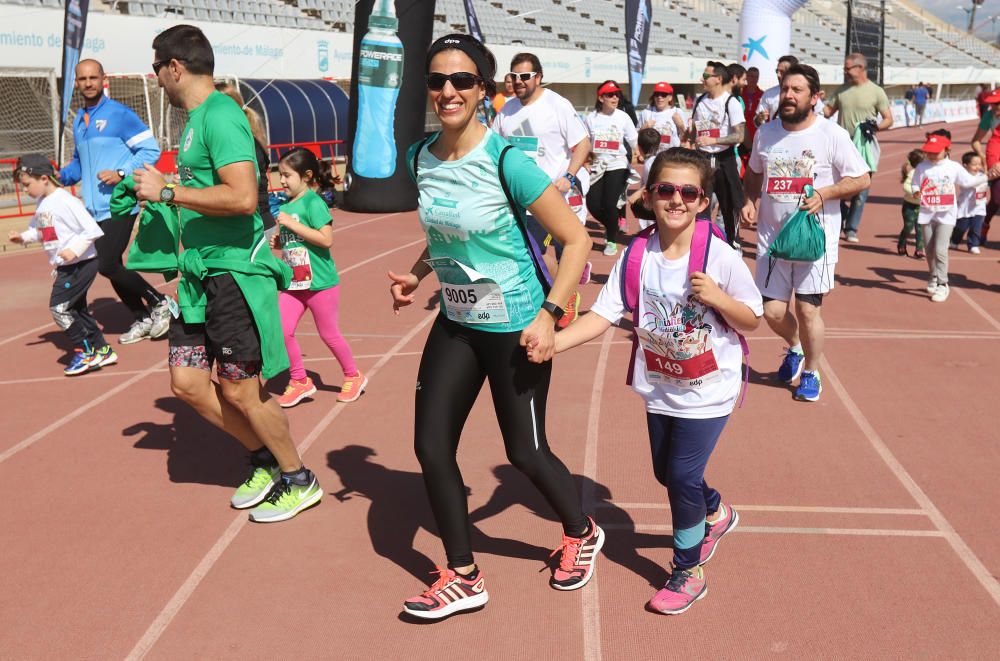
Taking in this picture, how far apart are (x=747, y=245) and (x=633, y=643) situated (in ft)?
32.6

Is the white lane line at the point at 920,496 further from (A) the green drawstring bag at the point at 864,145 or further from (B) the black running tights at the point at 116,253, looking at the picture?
(B) the black running tights at the point at 116,253

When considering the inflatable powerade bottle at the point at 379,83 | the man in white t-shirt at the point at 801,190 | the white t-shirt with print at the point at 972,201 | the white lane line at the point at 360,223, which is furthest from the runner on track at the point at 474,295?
the inflatable powerade bottle at the point at 379,83

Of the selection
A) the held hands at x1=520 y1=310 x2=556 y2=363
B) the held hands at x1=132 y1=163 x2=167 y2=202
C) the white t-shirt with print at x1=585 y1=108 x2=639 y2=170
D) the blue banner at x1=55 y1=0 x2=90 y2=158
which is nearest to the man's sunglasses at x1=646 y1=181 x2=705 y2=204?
the held hands at x1=520 y1=310 x2=556 y2=363

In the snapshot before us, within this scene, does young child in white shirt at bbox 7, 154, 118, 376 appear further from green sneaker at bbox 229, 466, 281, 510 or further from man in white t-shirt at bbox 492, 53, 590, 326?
man in white t-shirt at bbox 492, 53, 590, 326

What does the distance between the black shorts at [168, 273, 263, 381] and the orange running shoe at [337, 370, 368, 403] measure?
6.07 ft

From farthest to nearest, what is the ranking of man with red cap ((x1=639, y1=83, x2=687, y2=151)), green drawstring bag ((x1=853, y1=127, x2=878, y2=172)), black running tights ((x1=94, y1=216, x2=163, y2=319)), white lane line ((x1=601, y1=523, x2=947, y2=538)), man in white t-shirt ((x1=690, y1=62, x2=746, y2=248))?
man with red cap ((x1=639, y1=83, x2=687, y2=151)) → green drawstring bag ((x1=853, y1=127, x2=878, y2=172)) → man in white t-shirt ((x1=690, y1=62, x2=746, y2=248)) → black running tights ((x1=94, y1=216, x2=163, y2=319)) → white lane line ((x1=601, y1=523, x2=947, y2=538))

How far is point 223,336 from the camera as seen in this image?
4262 mm

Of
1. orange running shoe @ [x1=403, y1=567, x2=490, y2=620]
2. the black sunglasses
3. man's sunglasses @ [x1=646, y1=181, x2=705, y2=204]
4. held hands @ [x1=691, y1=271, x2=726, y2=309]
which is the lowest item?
orange running shoe @ [x1=403, y1=567, x2=490, y2=620]

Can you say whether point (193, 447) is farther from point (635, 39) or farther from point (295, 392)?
point (635, 39)

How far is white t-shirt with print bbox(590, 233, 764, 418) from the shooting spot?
3406mm

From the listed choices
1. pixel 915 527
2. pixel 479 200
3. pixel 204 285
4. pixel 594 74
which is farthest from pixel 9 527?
pixel 594 74

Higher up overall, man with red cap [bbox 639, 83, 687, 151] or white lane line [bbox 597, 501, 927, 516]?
man with red cap [bbox 639, 83, 687, 151]

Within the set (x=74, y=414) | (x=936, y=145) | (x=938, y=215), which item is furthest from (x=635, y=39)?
(x=74, y=414)

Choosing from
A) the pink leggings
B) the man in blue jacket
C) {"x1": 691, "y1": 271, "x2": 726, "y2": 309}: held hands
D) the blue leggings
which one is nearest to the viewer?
{"x1": 691, "y1": 271, "x2": 726, "y2": 309}: held hands
